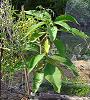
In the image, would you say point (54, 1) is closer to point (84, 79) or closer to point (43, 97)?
point (84, 79)

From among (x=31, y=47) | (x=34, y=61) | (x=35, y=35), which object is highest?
(x=35, y=35)

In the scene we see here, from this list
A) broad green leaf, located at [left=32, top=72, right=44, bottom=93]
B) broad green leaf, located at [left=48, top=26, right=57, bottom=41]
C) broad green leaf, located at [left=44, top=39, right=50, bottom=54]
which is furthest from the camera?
broad green leaf, located at [left=44, top=39, right=50, bottom=54]

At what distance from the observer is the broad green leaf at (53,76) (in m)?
3.55

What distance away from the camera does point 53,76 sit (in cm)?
357

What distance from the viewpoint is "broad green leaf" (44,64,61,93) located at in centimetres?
355

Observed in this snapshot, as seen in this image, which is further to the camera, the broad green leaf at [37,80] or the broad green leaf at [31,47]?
the broad green leaf at [31,47]

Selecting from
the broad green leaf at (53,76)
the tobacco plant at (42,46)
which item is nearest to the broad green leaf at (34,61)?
the tobacco plant at (42,46)

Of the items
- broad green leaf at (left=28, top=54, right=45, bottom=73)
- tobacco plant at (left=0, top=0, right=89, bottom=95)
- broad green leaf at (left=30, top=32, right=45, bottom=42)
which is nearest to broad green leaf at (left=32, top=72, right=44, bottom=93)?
tobacco plant at (left=0, top=0, right=89, bottom=95)

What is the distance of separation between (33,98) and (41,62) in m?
0.75

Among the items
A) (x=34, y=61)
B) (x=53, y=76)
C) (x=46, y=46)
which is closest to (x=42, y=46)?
(x=46, y=46)

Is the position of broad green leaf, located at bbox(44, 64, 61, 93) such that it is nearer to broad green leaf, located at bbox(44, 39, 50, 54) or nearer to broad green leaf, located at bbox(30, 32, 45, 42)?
broad green leaf, located at bbox(44, 39, 50, 54)

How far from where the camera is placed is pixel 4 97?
449cm

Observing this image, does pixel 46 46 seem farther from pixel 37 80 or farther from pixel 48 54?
pixel 37 80

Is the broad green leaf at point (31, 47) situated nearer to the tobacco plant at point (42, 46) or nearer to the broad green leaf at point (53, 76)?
the tobacco plant at point (42, 46)
